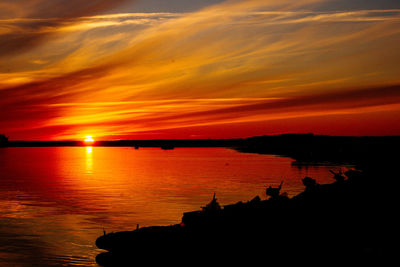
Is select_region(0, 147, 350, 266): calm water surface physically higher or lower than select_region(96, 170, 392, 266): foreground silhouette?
higher

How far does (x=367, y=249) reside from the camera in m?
18.8

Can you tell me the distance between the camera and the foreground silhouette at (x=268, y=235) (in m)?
21.3

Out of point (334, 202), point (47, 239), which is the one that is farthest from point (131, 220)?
point (334, 202)

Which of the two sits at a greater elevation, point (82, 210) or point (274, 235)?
point (82, 210)

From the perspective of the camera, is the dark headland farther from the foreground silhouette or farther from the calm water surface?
the calm water surface

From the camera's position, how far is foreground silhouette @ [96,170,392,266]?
69.9 feet

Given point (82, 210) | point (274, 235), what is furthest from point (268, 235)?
point (82, 210)

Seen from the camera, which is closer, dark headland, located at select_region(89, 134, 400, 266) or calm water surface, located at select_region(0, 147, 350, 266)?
dark headland, located at select_region(89, 134, 400, 266)

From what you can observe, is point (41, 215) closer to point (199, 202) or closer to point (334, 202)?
point (199, 202)

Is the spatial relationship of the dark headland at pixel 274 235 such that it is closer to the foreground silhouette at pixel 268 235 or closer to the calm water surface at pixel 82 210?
the foreground silhouette at pixel 268 235

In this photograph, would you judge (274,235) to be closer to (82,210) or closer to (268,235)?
(268,235)

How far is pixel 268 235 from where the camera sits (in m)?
23.4

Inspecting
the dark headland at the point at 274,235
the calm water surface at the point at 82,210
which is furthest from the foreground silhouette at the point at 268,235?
the calm water surface at the point at 82,210

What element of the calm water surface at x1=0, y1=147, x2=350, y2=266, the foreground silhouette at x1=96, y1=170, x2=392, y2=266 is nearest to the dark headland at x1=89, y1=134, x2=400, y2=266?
the foreground silhouette at x1=96, y1=170, x2=392, y2=266
